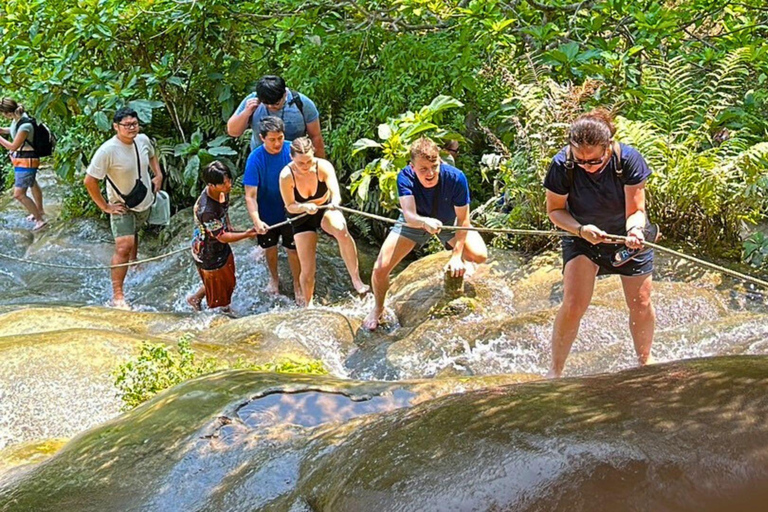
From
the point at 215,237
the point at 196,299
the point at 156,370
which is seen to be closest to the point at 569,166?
the point at 156,370

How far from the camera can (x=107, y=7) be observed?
9.62 m

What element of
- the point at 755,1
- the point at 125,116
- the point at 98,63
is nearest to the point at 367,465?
the point at 125,116

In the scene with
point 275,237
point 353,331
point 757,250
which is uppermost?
point 275,237

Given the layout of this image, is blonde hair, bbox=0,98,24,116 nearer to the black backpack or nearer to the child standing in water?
the black backpack

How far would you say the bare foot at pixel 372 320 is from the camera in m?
6.64

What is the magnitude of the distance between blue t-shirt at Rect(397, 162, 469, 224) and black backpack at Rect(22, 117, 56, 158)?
261 inches

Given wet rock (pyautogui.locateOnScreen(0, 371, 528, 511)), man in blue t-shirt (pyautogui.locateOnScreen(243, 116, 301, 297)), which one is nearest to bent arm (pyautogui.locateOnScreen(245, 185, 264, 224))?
man in blue t-shirt (pyautogui.locateOnScreen(243, 116, 301, 297))

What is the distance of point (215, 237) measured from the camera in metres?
7.07

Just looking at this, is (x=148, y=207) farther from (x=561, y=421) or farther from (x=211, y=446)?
(x=561, y=421)

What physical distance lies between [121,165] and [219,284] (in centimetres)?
151

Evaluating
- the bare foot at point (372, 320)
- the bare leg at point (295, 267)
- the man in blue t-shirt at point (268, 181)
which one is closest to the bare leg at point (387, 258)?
the bare foot at point (372, 320)

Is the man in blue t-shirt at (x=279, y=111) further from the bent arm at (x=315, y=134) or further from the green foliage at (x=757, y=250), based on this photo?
the green foliage at (x=757, y=250)

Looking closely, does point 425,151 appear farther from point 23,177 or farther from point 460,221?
point 23,177

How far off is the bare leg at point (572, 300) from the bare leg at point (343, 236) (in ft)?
8.70
